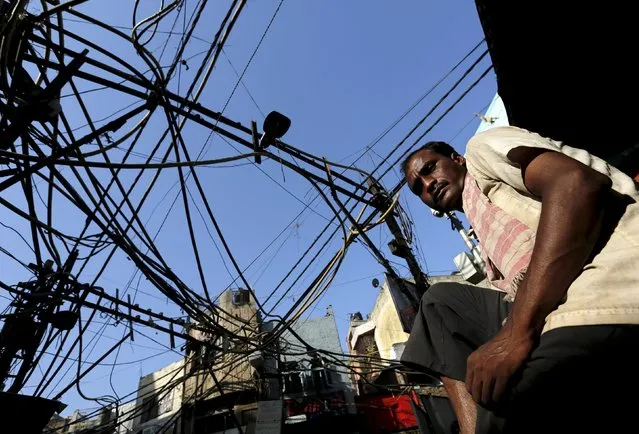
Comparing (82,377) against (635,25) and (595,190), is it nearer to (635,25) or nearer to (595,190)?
(595,190)

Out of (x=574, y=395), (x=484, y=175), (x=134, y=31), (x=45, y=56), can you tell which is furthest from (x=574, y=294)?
(x=45, y=56)

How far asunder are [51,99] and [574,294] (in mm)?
3146

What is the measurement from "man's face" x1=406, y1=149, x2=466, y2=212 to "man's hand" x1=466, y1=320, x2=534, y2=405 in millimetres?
837

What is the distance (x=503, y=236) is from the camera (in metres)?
1.08

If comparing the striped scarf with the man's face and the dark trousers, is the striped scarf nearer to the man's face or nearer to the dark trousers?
the man's face

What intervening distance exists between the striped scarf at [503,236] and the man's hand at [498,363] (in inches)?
Answer: 11.4

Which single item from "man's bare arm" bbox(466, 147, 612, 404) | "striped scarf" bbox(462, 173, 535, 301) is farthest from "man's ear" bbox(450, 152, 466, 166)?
"man's bare arm" bbox(466, 147, 612, 404)

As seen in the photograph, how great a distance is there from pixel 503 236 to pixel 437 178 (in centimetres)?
53

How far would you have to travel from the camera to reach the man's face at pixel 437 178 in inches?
59.2

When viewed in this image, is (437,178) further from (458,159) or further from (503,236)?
(503,236)

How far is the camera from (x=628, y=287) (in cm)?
69

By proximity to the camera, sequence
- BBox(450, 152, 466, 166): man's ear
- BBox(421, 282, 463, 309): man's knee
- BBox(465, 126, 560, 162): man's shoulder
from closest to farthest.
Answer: BBox(465, 126, 560, 162): man's shoulder → BBox(421, 282, 463, 309): man's knee → BBox(450, 152, 466, 166): man's ear

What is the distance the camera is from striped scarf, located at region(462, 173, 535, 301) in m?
0.99

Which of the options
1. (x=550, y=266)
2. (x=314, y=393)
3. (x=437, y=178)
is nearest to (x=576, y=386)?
(x=550, y=266)
